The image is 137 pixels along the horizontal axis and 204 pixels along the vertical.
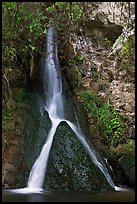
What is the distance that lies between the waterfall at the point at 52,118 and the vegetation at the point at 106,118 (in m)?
0.77

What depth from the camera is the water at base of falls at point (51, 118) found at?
294 inches

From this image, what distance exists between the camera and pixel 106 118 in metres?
9.77

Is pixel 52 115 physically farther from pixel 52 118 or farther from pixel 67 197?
pixel 67 197

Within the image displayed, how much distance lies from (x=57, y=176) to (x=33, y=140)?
4.59ft

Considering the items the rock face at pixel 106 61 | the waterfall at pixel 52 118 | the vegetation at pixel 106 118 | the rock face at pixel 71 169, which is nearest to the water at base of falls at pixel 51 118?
the waterfall at pixel 52 118

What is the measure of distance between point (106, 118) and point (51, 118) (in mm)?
1630

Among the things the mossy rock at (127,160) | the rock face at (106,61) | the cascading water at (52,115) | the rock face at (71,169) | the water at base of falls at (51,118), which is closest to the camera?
the rock face at (71,169)

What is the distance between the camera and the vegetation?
9.48 m

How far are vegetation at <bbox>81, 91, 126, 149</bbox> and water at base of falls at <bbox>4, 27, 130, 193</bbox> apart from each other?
81cm

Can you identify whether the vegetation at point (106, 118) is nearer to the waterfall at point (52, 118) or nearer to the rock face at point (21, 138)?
the waterfall at point (52, 118)

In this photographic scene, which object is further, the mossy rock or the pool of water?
the mossy rock

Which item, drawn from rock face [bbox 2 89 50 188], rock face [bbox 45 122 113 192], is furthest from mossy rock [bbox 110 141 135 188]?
rock face [bbox 2 89 50 188]

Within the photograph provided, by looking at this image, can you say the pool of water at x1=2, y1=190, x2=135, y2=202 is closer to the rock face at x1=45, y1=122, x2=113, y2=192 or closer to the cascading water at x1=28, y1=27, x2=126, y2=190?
the rock face at x1=45, y1=122, x2=113, y2=192

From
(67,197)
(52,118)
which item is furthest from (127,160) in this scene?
(52,118)
